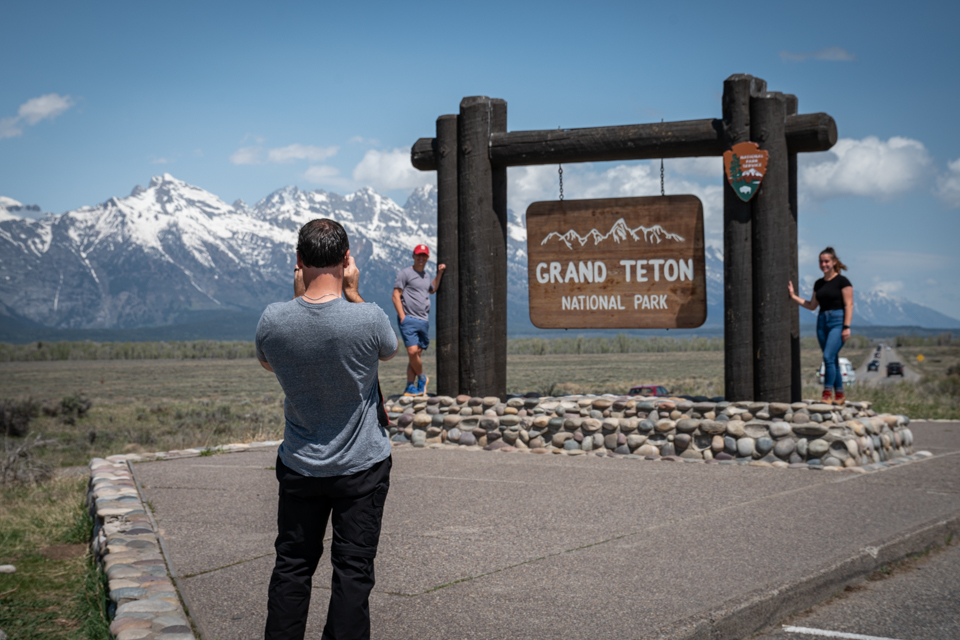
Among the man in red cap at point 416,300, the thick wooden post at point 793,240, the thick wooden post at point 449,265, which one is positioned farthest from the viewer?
the thick wooden post at point 449,265

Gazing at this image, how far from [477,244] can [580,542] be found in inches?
204

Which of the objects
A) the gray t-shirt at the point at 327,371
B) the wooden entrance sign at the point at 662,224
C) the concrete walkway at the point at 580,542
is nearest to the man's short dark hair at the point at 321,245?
the gray t-shirt at the point at 327,371

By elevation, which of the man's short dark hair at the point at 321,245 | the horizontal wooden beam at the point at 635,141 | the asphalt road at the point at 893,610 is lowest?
the asphalt road at the point at 893,610

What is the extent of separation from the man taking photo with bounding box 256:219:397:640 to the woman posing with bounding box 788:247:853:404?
21.9 ft

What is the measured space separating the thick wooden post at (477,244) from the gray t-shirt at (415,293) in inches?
17.0

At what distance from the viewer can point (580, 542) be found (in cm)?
499

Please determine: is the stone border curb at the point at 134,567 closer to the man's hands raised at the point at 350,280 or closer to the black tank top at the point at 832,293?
the man's hands raised at the point at 350,280

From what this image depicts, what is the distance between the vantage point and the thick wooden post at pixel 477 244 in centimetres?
962

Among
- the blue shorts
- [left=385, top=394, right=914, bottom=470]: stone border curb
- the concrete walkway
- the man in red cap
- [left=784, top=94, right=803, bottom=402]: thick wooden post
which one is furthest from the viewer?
the man in red cap

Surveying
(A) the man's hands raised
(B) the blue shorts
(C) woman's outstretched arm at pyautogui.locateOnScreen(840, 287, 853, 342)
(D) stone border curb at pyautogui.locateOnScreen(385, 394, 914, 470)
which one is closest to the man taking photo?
(A) the man's hands raised

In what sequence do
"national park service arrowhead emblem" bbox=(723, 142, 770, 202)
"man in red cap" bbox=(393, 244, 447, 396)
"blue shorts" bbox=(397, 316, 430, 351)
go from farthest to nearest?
"man in red cap" bbox=(393, 244, 447, 396) → "blue shorts" bbox=(397, 316, 430, 351) → "national park service arrowhead emblem" bbox=(723, 142, 770, 202)

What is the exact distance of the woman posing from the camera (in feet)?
28.1

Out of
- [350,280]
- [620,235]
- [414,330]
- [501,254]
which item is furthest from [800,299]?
[350,280]

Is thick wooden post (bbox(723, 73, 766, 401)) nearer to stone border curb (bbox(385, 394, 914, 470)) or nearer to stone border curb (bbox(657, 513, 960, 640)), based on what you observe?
stone border curb (bbox(385, 394, 914, 470))
